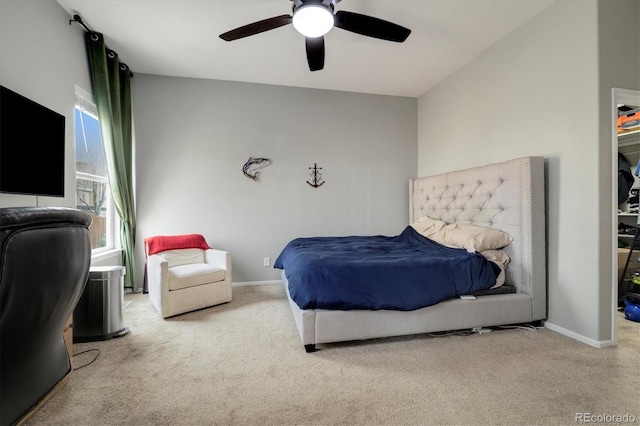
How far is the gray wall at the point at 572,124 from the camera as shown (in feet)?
6.44

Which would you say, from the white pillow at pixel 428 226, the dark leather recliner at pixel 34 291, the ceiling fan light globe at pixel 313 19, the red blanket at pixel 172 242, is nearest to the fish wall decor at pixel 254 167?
the red blanket at pixel 172 242

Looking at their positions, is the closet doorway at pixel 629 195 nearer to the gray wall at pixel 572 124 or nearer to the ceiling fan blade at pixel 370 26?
the gray wall at pixel 572 124

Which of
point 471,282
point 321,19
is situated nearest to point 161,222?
point 321,19

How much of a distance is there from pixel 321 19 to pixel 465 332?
8.31 feet

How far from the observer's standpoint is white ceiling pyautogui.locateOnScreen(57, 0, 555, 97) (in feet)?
7.40

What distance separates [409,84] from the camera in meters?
3.70

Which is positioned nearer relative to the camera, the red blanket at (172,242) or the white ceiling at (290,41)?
the white ceiling at (290,41)

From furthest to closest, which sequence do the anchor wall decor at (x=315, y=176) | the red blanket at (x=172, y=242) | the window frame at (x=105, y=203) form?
the anchor wall decor at (x=315, y=176)
the red blanket at (x=172, y=242)
the window frame at (x=105, y=203)

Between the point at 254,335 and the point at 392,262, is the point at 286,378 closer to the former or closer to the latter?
the point at 254,335

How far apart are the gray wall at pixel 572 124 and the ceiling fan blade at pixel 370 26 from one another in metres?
1.28

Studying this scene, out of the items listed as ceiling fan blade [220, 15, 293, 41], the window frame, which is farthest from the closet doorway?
the window frame

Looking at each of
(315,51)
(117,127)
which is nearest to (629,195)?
(315,51)

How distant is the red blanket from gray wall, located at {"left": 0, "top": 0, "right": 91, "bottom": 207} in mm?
834

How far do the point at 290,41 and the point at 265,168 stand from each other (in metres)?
1.53
